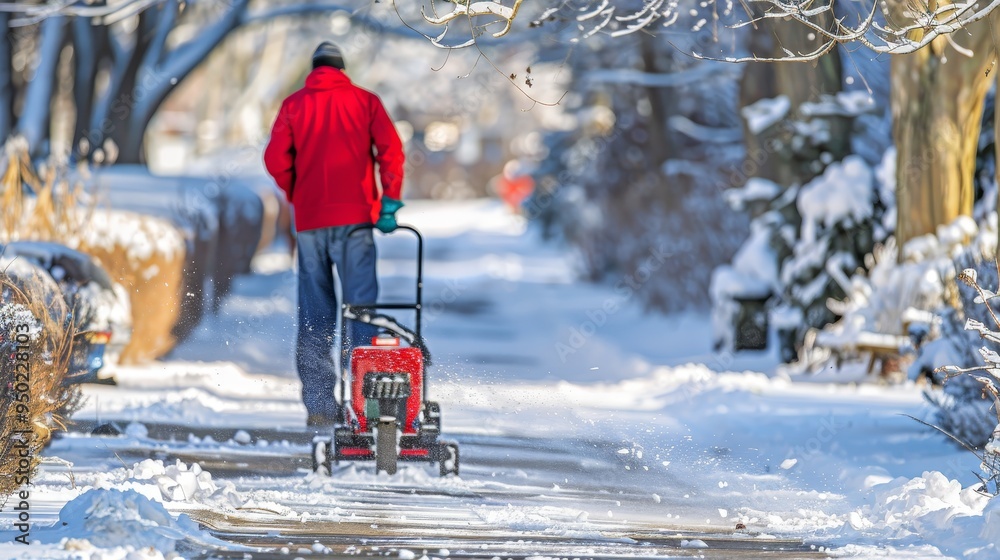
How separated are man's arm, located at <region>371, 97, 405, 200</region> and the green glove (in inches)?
6.0

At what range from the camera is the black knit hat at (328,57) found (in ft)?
29.9

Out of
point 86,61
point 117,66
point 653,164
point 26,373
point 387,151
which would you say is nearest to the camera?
point 26,373

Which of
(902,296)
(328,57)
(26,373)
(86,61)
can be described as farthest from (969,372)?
(86,61)

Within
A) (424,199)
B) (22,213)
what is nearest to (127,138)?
(22,213)

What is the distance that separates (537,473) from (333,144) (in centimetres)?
214

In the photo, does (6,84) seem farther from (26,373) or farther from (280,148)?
(26,373)

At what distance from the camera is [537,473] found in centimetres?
870

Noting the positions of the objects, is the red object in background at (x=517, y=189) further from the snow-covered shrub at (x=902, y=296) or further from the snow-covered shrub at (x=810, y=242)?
the snow-covered shrub at (x=902, y=296)

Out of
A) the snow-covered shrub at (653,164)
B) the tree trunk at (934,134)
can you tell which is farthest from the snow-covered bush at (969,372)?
the snow-covered shrub at (653,164)

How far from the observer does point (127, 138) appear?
2384cm

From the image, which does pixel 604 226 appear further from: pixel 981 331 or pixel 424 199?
pixel 424 199

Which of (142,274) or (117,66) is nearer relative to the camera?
(142,274)

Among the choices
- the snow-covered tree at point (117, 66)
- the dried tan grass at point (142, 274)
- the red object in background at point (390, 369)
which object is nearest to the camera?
the red object in background at point (390, 369)

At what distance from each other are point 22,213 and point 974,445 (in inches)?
288
